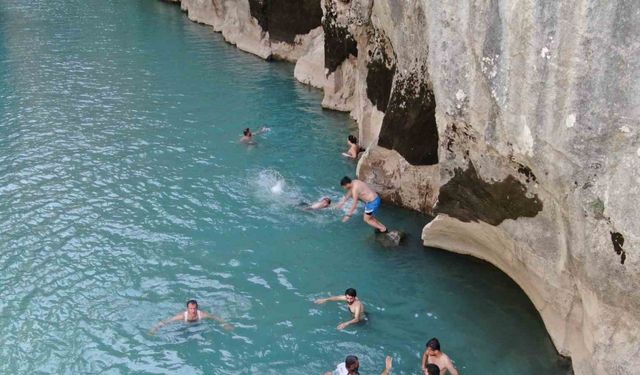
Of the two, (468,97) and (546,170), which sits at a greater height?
(468,97)

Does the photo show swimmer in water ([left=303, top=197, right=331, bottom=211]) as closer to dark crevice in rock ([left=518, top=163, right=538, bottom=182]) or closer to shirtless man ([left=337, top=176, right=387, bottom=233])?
shirtless man ([left=337, top=176, right=387, bottom=233])

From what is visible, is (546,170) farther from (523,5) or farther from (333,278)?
(333,278)

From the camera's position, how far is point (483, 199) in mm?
10984

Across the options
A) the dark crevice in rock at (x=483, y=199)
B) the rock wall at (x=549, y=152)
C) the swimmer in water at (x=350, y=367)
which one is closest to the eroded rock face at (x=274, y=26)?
the rock wall at (x=549, y=152)

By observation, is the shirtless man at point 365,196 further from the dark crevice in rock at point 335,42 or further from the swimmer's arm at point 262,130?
the dark crevice in rock at point 335,42

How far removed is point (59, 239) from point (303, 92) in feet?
43.4

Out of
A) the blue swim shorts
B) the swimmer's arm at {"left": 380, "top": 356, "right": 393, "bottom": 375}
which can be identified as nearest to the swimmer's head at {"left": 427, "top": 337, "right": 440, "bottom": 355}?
the swimmer's arm at {"left": 380, "top": 356, "right": 393, "bottom": 375}

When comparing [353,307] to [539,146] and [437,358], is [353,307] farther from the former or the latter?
[539,146]

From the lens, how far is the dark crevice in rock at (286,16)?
2691cm

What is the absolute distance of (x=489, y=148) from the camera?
10.1 metres

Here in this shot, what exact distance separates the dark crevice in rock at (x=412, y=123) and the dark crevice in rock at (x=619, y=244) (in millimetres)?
6419

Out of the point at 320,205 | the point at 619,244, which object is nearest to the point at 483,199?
the point at 619,244

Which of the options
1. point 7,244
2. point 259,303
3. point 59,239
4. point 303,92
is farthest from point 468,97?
point 303,92

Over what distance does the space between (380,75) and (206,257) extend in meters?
7.60
